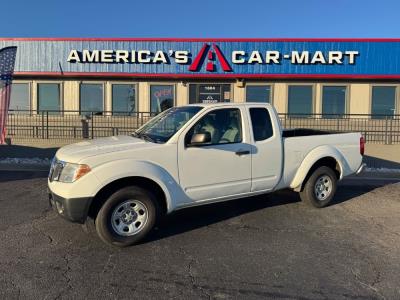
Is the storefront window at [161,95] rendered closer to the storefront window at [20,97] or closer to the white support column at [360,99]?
the storefront window at [20,97]

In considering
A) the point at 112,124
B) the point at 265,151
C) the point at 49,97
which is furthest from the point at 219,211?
the point at 49,97

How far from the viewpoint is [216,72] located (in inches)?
639

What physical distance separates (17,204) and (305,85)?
12469 millimetres

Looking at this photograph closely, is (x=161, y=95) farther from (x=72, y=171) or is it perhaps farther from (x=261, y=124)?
(x=72, y=171)

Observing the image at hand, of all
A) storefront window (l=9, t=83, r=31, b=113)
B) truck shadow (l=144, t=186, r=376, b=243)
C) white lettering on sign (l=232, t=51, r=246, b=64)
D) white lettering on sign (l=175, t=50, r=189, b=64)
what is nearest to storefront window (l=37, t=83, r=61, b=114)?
storefront window (l=9, t=83, r=31, b=113)

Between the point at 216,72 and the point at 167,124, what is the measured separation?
10.7 metres

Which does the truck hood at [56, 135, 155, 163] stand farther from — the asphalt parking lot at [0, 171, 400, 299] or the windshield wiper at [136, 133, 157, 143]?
the asphalt parking lot at [0, 171, 400, 299]

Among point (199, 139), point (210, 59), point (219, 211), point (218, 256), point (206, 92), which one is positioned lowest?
point (218, 256)

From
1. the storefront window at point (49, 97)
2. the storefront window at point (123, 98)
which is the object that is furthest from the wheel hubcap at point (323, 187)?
the storefront window at point (49, 97)

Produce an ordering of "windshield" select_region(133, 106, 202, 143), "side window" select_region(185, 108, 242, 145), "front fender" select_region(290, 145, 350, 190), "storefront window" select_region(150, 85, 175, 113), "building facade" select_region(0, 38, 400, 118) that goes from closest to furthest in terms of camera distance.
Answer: "windshield" select_region(133, 106, 202, 143) → "side window" select_region(185, 108, 242, 145) → "front fender" select_region(290, 145, 350, 190) → "building facade" select_region(0, 38, 400, 118) → "storefront window" select_region(150, 85, 175, 113)

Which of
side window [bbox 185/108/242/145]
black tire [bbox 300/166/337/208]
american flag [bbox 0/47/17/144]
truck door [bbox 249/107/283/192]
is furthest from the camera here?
american flag [bbox 0/47/17/144]

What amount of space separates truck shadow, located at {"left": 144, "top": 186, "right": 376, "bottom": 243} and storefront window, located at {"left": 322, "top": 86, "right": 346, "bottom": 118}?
331 inches

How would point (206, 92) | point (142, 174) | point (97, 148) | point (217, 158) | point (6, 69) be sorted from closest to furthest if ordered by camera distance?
point (142, 174)
point (97, 148)
point (217, 158)
point (6, 69)
point (206, 92)

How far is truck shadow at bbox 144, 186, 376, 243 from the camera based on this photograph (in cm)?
572
